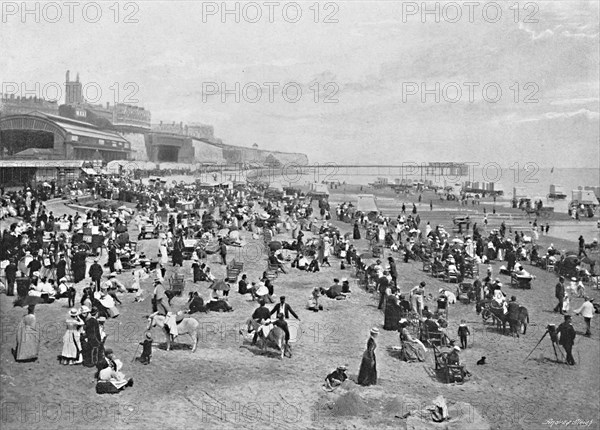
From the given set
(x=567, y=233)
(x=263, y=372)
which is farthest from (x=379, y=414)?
(x=567, y=233)

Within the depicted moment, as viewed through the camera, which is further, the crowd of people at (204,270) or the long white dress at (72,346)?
the crowd of people at (204,270)

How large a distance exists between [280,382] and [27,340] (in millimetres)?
5417

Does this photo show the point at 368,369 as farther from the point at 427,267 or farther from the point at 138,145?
the point at 138,145

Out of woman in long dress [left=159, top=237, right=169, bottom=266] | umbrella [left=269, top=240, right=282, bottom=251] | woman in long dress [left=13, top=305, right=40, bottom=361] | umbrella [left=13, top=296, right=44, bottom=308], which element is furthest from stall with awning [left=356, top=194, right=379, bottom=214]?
woman in long dress [left=13, top=305, right=40, bottom=361]

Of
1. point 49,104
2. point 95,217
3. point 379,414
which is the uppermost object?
point 49,104

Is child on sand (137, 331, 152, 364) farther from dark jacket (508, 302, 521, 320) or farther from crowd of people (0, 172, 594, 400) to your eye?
dark jacket (508, 302, 521, 320)

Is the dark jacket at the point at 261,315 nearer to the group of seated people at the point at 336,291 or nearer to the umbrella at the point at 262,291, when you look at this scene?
the umbrella at the point at 262,291

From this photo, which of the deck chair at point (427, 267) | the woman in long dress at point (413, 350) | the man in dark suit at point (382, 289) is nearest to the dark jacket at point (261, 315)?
the woman in long dress at point (413, 350)

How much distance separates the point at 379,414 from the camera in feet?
34.4

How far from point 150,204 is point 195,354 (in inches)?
996

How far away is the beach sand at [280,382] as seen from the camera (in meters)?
10.1

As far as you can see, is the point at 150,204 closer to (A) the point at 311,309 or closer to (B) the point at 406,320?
(A) the point at 311,309

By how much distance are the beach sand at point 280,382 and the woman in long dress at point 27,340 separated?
0.22 metres

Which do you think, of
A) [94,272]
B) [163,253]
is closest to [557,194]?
[163,253]
